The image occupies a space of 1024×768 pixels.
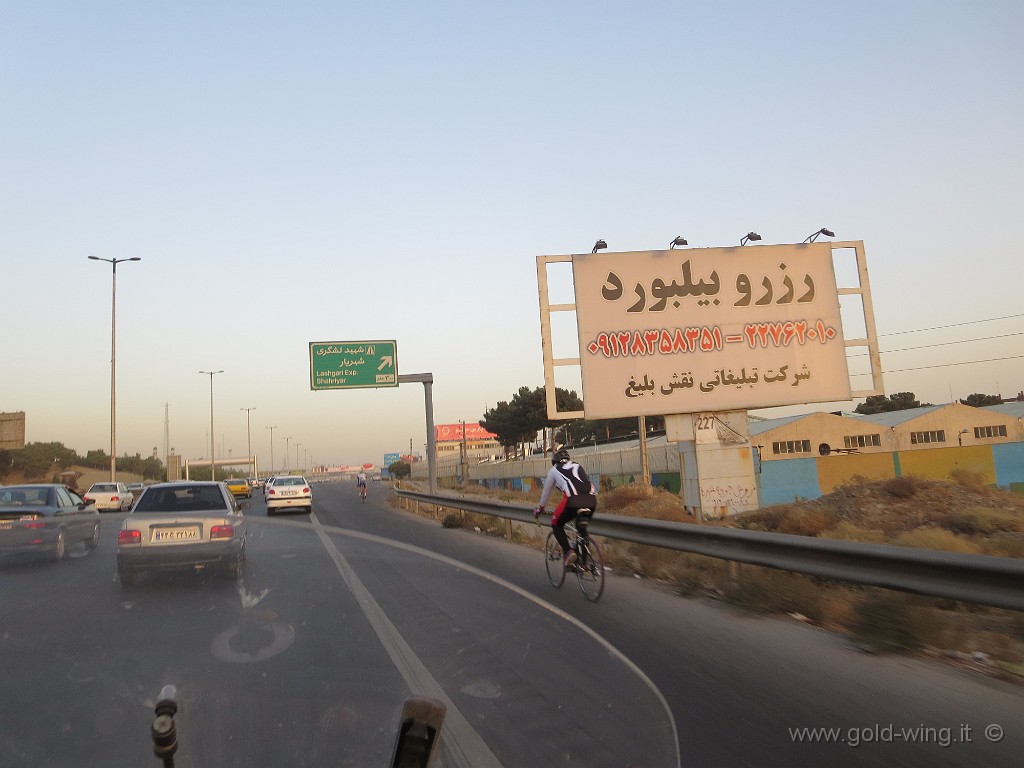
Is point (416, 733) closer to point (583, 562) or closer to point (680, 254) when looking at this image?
point (583, 562)

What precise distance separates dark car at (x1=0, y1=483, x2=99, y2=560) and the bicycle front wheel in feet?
33.8

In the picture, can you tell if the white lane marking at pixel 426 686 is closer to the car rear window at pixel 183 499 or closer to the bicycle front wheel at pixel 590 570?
the bicycle front wheel at pixel 590 570

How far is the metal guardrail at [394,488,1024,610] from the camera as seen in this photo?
17.9ft

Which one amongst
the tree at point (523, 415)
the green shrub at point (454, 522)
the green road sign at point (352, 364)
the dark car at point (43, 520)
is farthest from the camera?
the tree at point (523, 415)

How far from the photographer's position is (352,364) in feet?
104

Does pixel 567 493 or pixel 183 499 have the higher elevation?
pixel 183 499

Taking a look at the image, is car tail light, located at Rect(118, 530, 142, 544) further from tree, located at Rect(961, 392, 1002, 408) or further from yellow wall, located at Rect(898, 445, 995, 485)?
tree, located at Rect(961, 392, 1002, 408)

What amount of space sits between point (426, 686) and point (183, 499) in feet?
24.1

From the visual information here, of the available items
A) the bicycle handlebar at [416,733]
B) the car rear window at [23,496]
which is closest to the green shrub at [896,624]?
the bicycle handlebar at [416,733]

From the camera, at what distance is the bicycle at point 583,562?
9234 mm

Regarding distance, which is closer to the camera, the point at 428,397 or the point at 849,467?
the point at 428,397

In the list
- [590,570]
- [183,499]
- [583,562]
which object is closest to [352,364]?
[183,499]

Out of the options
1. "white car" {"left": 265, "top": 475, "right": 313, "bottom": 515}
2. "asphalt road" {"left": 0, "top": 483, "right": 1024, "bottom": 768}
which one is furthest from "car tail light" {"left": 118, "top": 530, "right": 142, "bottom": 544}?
"white car" {"left": 265, "top": 475, "right": 313, "bottom": 515}

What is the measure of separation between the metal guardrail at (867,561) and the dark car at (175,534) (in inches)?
232
